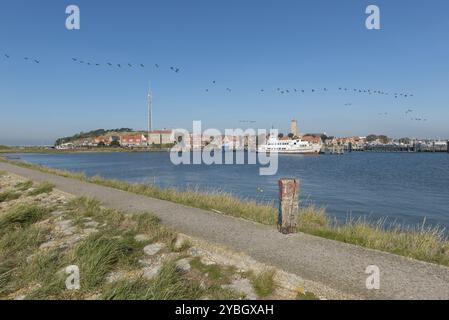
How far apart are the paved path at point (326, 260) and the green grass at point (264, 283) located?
0.30 metres

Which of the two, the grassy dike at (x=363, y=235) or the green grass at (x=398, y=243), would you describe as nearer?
the green grass at (x=398, y=243)

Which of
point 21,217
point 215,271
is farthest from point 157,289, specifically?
point 21,217

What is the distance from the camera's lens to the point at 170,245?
22.2ft

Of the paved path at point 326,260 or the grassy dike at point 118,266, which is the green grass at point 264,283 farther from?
the paved path at point 326,260

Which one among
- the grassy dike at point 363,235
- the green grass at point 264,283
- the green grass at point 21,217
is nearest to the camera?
the green grass at point 264,283

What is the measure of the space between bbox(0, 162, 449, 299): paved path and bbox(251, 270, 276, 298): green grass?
1.00 feet

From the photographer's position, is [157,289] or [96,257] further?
[96,257]

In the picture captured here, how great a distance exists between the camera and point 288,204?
7219mm

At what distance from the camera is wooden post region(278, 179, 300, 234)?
720 centimetres

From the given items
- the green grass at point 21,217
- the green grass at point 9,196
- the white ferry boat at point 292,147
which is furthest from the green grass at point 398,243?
the white ferry boat at point 292,147

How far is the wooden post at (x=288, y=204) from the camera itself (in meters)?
7.20

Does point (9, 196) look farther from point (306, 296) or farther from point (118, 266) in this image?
point (306, 296)

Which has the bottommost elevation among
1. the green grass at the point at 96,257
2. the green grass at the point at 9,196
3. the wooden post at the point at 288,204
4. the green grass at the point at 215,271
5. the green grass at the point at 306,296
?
the green grass at the point at 9,196

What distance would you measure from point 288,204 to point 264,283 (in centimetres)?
259
